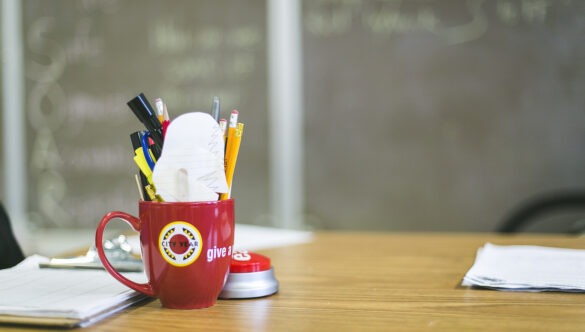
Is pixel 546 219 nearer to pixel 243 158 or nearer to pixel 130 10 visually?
pixel 243 158

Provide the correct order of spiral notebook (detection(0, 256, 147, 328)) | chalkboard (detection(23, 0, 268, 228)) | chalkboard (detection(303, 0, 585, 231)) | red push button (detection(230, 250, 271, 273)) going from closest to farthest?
spiral notebook (detection(0, 256, 147, 328)) < red push button (detection(230, 250, 271, 273)) < chalkboard (detection(303, 0, 585, 231)) < chalkboard (detection(23, 0, 268, 228))

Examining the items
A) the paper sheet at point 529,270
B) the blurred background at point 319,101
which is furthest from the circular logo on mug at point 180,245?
the blurred background at point 319,101

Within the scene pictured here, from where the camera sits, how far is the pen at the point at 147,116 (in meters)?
0.66

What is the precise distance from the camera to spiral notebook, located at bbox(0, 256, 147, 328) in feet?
2.00

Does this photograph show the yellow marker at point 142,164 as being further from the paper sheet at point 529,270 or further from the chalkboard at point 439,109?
the chalkboard at point 439,109

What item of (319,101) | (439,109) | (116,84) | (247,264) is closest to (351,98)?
(319,101)

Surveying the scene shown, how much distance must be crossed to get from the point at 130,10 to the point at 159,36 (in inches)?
6.5

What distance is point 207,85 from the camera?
2508 millimetres

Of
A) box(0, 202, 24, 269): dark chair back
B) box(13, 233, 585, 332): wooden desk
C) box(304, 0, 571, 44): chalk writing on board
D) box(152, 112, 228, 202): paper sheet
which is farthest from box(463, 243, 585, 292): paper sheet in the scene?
box(304, 0, 571, 44): chalk writing on board

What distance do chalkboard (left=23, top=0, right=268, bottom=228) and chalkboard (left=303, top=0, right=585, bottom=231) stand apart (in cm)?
23

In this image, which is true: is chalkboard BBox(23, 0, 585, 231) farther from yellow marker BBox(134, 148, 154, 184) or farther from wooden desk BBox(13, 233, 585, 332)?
yellow marker BBox(134, 148, 154, 184)

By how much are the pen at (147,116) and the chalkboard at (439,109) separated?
169cm

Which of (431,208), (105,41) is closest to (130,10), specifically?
(105,41)

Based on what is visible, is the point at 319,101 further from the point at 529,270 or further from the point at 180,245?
the point at 180,245
